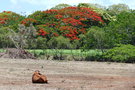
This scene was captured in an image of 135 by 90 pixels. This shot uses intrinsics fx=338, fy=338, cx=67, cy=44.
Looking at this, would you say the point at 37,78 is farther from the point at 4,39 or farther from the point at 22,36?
the point at 4,39

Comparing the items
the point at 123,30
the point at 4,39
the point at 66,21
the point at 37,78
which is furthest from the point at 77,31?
the point at 37,78

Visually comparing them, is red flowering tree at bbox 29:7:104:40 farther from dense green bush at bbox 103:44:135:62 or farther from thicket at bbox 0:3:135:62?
dense green bush at bbox 103:44:135:62

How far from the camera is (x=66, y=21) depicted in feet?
118

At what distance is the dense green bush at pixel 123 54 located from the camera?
25734mm

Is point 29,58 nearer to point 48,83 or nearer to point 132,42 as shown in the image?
point 132,42

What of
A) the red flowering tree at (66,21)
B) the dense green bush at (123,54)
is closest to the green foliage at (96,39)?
the dense green bush at (123,54)

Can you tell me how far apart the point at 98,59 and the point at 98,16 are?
12.0 m

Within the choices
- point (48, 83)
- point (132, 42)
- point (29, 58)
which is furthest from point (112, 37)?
point (48, 83)

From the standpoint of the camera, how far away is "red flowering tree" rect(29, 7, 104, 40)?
35.0 m

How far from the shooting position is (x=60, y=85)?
1316 cm

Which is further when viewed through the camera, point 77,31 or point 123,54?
point 77,31

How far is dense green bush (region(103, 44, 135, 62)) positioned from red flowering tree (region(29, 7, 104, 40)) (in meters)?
Result: 8.53

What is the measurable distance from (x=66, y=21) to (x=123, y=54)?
11.0 metres

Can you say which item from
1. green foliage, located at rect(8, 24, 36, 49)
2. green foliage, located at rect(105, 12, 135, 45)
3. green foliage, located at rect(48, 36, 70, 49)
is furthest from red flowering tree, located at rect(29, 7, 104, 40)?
green foliage, located at rect(105, 12, 135, 45)
